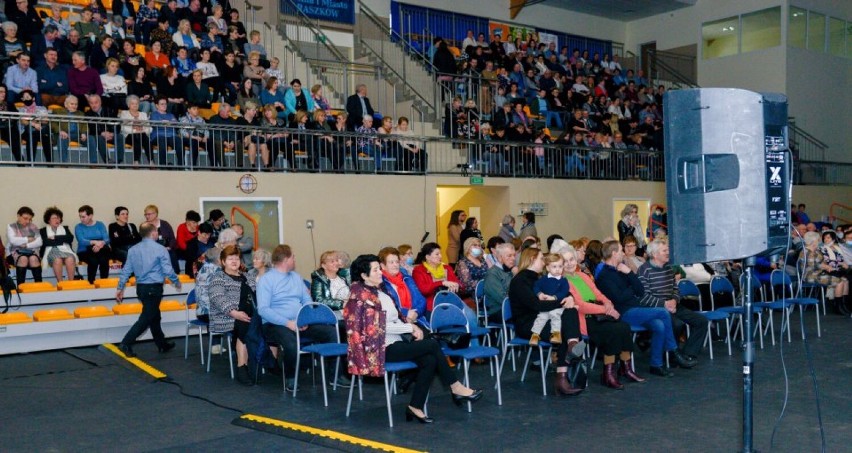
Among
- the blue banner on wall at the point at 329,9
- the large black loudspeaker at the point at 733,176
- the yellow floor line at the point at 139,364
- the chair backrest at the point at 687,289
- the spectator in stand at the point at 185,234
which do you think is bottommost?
the yellow floor line at the point at 139,364

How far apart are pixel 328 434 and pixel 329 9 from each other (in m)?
14.1

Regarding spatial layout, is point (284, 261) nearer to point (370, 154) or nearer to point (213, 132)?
point (213, 132)

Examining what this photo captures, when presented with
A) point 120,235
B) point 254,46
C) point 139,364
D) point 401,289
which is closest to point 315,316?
point 401,289

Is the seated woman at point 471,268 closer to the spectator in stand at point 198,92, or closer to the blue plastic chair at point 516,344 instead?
the blue plastic chair at point 516,344

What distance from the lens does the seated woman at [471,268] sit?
882cm

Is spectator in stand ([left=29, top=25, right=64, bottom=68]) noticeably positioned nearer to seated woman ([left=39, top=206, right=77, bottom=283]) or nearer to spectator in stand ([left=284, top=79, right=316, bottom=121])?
seated woman ([left=39, top=206, right=77, bottom=283])

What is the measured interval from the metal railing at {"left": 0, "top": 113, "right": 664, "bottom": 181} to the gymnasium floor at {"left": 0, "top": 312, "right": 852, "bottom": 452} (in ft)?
11.0

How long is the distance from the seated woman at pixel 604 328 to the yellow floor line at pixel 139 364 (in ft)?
12.8

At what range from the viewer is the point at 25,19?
1200 cm

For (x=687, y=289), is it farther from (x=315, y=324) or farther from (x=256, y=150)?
(x=256, y=150)

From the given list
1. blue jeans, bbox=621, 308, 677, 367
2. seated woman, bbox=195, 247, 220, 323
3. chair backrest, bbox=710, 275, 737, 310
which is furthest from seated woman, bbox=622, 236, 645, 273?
seated woman, bbox=195, 247, 220, 323

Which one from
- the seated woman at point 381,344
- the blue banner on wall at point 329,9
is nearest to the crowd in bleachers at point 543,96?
the blue banner on wall at point 329,9

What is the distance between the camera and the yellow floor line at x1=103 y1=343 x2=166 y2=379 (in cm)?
741

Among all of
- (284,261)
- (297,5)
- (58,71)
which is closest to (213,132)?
(58,71)
